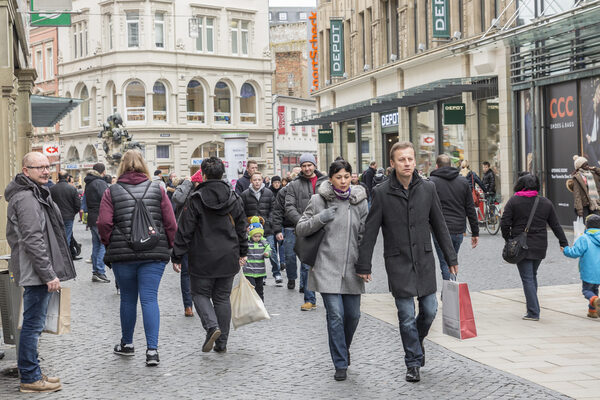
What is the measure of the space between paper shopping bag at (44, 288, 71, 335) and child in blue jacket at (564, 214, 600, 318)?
5466 millimetres

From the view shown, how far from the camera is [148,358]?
8086 mm

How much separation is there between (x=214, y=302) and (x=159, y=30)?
5453 cm

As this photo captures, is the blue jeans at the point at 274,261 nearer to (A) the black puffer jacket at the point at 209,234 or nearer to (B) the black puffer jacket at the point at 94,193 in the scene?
(B) the black puffer jacket at the point at 94,193

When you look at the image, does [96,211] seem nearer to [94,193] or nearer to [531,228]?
[94,193]

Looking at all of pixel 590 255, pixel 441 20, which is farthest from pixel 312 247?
pixel 441 20

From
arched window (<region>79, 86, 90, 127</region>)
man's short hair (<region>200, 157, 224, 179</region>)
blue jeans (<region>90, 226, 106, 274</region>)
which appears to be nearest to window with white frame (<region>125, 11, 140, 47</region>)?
arched window (<region>79, 86, 90, 127</region>)

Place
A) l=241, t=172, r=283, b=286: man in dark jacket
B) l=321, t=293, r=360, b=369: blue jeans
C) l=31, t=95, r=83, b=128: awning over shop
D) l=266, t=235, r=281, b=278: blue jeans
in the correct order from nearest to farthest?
1. l=321, t=293, r=360, b=369: blue jeans
2. l=241, t=172, r=283, b=286: man in dark jacket
3. l=266, t=235, r=281, b=278: blue jeans
4. l=31, t=95, r=83, b=128: awning over shop

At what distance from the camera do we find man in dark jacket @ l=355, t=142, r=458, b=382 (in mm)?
7242

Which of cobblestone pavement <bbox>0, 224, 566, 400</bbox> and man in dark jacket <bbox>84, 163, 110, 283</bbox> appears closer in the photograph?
cobblestone pavement <bbox>0, 224, 566, 400</bbox>

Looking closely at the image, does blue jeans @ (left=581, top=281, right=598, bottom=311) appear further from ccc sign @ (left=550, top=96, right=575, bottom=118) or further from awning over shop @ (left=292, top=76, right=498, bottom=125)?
awning over shop @ (left=292, top=76, right=498, bottom=125)

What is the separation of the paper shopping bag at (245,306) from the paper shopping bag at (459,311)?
2.25 metres

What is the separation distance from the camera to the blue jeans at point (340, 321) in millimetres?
7441

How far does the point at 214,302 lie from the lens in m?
8.81

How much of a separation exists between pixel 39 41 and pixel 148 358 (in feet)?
219
